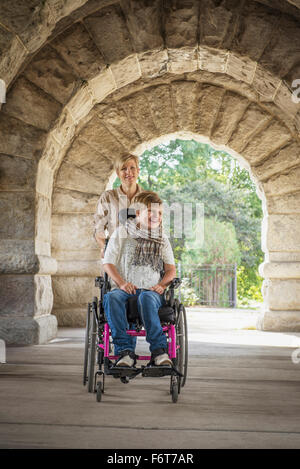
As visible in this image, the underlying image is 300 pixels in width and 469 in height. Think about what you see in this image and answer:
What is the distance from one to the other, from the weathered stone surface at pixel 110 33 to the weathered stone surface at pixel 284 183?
1.89 m

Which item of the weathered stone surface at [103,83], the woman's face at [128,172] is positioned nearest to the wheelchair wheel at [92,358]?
the woman's face at [128,172]

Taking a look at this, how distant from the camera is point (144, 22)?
3756 millimetres

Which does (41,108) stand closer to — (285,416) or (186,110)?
(186,110)

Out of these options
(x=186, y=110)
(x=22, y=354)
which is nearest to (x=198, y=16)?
(x=186, y=110)

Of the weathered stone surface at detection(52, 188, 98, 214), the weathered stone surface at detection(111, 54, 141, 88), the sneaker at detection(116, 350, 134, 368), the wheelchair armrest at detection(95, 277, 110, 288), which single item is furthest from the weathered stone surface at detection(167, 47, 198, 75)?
the sneaker at detection(116, 350, 134, 368)

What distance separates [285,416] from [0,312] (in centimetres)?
247

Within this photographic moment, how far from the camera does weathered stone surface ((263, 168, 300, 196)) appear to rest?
482 centimetres

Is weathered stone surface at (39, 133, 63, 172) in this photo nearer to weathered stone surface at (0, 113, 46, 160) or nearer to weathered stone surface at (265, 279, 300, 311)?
weathered stone surface at (0, 113, 46, 160)

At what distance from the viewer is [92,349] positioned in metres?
2.31

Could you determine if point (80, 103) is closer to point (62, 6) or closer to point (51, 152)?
point (51, 152)

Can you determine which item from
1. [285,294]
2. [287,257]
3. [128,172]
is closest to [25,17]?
[128,172]

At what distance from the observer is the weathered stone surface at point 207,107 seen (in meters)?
4.76

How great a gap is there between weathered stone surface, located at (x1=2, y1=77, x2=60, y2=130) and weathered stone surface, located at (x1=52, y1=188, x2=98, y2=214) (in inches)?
47.4

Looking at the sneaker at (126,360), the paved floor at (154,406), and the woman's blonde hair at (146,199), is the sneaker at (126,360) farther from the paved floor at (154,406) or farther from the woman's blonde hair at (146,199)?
the woman's blonde hair at (146,199)
